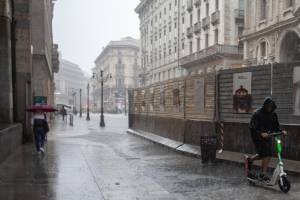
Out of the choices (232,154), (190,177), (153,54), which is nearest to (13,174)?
(190,177)

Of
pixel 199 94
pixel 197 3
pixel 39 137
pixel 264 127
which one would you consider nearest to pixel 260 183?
pixel 264 127

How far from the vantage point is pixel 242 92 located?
523 inches

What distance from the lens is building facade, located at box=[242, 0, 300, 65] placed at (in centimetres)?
3809

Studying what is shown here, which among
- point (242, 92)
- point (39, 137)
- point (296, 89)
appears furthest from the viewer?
point (39, 137)

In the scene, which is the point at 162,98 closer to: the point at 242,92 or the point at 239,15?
the point at 242,92

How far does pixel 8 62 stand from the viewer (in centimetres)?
1581

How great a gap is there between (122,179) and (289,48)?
108 ft

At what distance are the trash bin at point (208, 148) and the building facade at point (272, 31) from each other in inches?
1054

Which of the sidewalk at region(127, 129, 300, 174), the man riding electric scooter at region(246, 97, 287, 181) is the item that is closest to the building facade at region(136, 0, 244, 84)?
the sidewalk at region(127, 129, 300, 174)

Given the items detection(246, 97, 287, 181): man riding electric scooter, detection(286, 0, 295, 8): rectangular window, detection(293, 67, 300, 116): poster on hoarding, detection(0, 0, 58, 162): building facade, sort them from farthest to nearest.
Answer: detection(286, 0, 295, 8): rectangular window < detection(0, 0, 58, 162): building facade < detection(293, 67, 300, 116): poster on hoarding < detection(246, 97, 287, 181): man riding electric scooter

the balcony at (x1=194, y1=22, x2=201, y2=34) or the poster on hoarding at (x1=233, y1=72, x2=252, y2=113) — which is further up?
the balcony at (x1=194, y1=22, x2=201, y2=34)

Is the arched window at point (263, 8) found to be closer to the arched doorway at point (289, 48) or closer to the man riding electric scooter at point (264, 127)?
the arched doorway at point (289, 48)

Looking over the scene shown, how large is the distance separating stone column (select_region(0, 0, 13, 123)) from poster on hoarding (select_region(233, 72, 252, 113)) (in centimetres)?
803

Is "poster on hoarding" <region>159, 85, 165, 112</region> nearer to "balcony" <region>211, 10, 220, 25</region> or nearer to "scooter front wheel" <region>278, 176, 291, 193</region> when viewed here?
"scooter front wheel" <region>278, 176, 291, 193</region>
